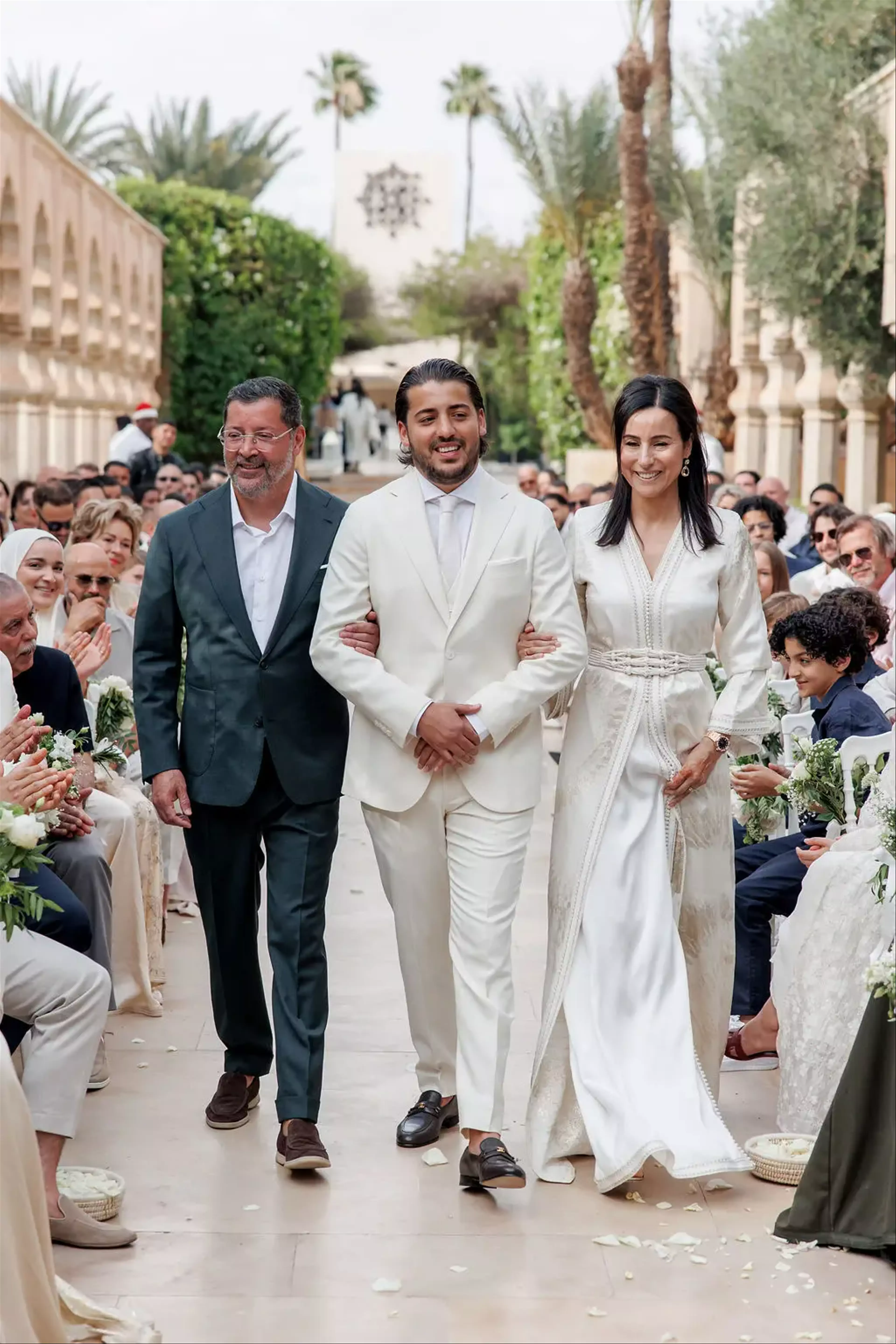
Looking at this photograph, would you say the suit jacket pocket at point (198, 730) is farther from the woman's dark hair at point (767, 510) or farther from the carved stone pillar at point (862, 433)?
the carved stone pillar at point (862, 433)

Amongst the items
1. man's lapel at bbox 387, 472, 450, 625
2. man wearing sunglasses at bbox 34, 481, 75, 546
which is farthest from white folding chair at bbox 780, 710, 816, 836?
man wearing sunglasses at bbox 34, 481, 75, 546

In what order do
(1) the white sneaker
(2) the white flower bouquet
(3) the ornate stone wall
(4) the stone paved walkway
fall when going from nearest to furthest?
(4) the stone paved walkway, (2) the white flower bouquet, (1) the white sneaker, (3) the ornate stone wall

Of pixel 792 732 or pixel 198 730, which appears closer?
pixel 198 730

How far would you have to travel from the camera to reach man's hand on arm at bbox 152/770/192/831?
Answer: 5164 millimetres

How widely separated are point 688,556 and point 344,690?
1053 millimetres

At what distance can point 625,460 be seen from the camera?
5238mm

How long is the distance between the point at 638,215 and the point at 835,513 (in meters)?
16.0

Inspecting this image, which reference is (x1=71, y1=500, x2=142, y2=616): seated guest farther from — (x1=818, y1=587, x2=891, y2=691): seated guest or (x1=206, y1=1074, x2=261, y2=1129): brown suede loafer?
(x1=206, y1=1074, x2=261, y2=1129): brown suede loafer

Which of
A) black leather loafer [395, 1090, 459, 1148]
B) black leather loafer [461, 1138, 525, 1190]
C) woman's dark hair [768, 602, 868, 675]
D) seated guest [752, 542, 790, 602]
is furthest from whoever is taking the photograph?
seated guest [752, 542, 790, 602]

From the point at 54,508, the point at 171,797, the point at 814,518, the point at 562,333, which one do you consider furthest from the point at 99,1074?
the point at 562,333

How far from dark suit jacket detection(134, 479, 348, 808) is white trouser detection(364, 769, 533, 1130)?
0.93 feet

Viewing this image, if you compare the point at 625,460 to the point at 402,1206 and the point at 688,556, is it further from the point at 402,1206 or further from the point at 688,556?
the point at 402,1206

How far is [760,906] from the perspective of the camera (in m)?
6.24

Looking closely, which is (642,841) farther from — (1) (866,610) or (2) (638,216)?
(2) (638,216)
